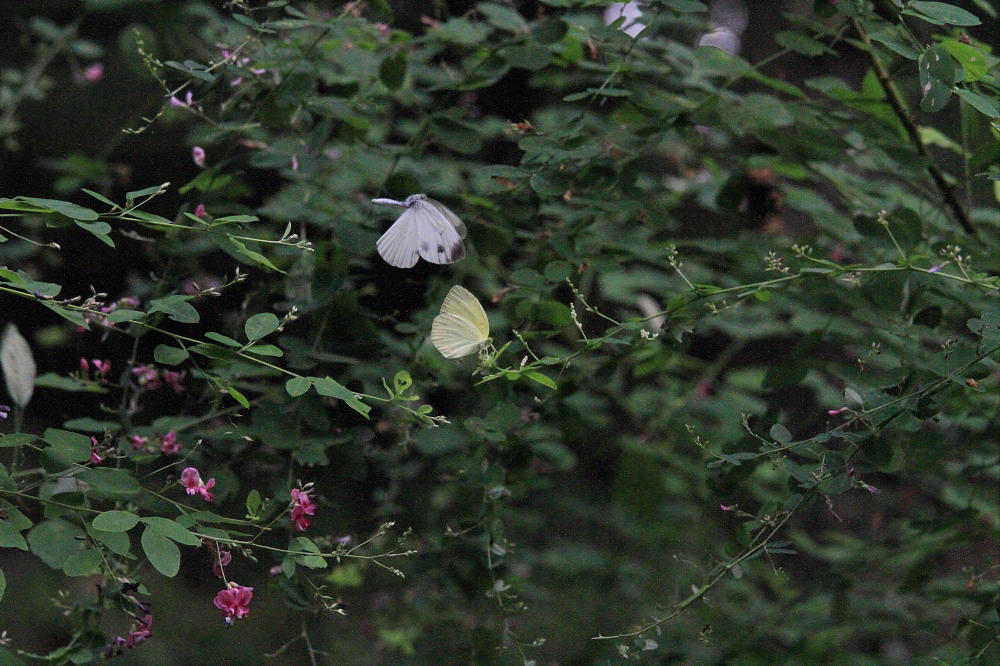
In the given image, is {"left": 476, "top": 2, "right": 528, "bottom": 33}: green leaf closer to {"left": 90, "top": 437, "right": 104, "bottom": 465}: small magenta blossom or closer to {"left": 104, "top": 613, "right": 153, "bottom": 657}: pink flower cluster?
{"left": 90, "top": 437, "right": 104, "bottom": 465}: small magenta blossom

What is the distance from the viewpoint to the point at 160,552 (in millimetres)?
844

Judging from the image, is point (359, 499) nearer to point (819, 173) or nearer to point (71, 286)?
point (71, 286)

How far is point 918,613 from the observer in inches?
65.9

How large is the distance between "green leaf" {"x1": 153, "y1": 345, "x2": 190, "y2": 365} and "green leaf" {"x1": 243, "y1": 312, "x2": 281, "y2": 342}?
103mm

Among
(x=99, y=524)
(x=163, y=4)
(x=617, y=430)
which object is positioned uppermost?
(x=163, y=4)

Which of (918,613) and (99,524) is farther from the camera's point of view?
(918,613)

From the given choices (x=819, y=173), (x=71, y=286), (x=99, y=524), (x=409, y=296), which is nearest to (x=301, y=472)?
(x=409, y=296)

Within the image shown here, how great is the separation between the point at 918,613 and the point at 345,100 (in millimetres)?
1532

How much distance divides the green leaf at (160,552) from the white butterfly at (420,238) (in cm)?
41

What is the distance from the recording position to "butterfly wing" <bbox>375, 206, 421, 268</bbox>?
103 cm

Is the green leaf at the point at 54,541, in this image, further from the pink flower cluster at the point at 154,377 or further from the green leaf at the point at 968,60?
the green leaf at the point at 968,60

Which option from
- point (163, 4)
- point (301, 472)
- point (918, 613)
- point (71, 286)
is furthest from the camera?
point (163, 4)

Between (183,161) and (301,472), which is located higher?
(183,161)

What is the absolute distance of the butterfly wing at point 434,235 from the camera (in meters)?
1.05
